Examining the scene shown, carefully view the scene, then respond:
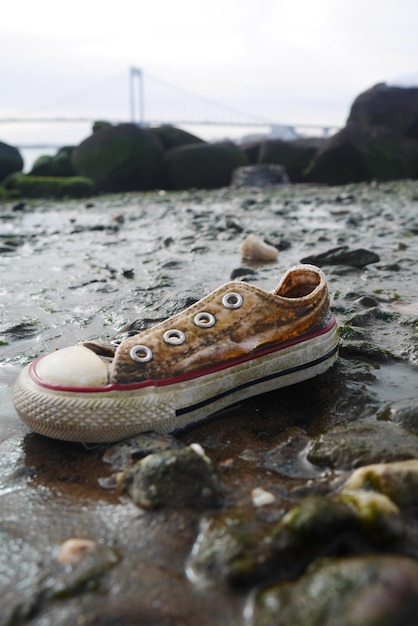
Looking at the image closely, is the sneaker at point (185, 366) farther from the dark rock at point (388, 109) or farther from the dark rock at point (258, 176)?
the dark rock at point (388, 109)

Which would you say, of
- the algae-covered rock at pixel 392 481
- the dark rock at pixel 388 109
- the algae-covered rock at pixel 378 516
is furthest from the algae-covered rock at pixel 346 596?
the dark rock at pixel 388 109

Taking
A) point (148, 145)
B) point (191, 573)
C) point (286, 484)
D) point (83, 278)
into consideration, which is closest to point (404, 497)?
point (286, 484)

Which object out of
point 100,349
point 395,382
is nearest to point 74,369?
point 100,349

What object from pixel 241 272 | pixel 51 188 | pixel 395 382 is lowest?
pixel 51 188

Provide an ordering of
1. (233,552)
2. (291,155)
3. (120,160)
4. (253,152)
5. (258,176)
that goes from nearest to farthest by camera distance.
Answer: (233,552) → (258,176) → (120,160) → (291,155) → (253,152)

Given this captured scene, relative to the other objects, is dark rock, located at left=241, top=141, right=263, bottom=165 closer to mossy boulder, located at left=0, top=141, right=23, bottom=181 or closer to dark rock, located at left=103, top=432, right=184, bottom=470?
mossy boulder, located at left=0, top=141, right=23, bottom=181

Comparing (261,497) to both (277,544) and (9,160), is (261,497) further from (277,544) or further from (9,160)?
(9,160)

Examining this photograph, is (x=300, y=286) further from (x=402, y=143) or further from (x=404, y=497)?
(x=402, y=143)
